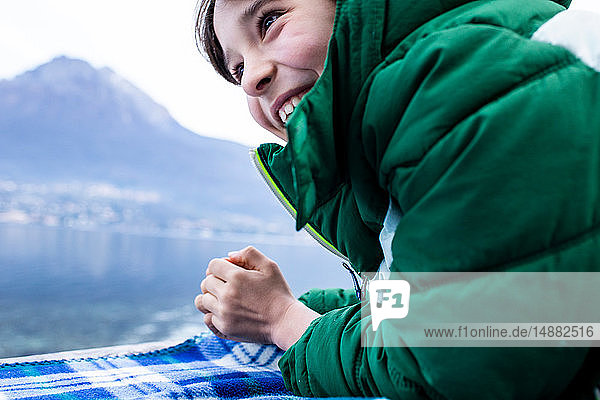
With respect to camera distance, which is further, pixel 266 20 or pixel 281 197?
pixel 281 197

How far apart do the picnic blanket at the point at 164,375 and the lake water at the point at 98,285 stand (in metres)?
0.21

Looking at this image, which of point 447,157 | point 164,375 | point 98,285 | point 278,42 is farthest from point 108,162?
point 447,157

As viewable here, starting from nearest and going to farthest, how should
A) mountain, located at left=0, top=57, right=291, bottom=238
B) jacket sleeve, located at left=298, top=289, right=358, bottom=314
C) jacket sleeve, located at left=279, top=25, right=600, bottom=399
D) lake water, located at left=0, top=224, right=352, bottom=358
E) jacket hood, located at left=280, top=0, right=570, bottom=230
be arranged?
jacket sleeve, located at left=279, top=25, right=600, bottom=399
jacket hood, located at left=280, top=0, right=570, bottom=230
jacket sleeve, located at left=298, top=289, right=358, bottom=314
lake water, located at left=0, top=224, right=352, bottom=358
mountain, located at left=0, top=57, right=291, bottom=238

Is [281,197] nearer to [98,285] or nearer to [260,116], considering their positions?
[260,116]

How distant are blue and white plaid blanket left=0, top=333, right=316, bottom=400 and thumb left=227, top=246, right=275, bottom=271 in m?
0.13

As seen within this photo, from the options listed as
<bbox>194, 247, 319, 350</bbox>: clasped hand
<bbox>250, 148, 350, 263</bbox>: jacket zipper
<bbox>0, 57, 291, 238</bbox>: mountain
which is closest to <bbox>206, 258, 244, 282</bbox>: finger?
<bbox>194, 247, 319, 350</bbox>: clasped hand

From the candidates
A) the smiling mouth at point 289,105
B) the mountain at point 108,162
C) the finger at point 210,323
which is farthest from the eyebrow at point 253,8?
the mountain at point 108,162

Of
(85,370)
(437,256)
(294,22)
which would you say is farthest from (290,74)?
(85,370)

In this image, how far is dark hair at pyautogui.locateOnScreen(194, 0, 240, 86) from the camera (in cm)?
74

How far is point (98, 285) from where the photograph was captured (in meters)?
1.37

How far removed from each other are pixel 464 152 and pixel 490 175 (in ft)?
0.08

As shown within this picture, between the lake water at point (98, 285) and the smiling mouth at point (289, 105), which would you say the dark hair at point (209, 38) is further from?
the lake water at point (98, 285)

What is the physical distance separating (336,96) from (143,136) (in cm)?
140

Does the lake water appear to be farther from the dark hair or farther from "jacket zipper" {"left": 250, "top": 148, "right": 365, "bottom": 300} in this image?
the dark hair
